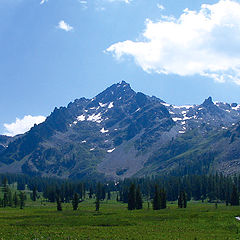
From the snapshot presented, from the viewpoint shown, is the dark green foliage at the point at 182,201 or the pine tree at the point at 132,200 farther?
the dark green foliage at the point at 182,201

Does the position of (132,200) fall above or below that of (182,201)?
above

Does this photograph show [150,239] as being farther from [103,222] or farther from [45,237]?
[103,222]

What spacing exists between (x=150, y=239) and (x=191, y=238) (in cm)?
687

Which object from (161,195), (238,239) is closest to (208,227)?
(238,239)

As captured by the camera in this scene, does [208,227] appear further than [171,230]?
Yes

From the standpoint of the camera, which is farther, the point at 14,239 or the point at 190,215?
the point at 190,215

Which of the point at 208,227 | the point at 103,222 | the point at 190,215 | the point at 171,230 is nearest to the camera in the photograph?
the point at 171,230

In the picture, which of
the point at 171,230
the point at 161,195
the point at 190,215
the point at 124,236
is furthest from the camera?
the point at 161,195

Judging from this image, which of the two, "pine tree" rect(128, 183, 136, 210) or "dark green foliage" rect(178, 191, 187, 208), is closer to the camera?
"pine tree" rect(128, 183, 136, 210)

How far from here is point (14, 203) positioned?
19275 centimetres

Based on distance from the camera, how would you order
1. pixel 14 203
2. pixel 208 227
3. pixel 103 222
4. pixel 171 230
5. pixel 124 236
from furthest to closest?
pixel 14 203 < pixel 103 222 < pixel 208 227 < pixel 171 230 < pixel 124 236

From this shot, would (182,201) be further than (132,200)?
Yes

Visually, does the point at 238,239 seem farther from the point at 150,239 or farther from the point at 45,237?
the point at 45,237

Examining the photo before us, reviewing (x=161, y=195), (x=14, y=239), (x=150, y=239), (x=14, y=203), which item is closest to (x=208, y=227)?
(x=150, y=239)
